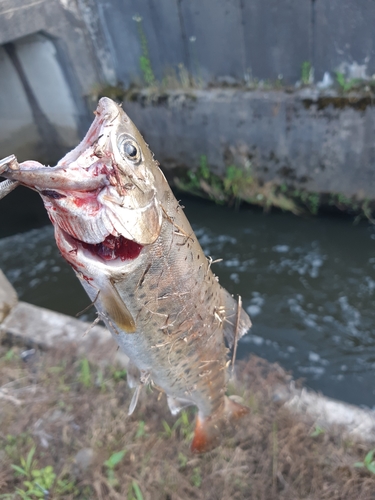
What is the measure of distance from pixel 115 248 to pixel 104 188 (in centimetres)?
23

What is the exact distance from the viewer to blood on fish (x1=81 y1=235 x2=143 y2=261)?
4.39 ft

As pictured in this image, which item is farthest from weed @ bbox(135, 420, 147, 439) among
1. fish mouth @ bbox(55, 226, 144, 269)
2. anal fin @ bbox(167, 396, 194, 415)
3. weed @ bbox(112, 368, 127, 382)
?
fish mouth @ bbox(55, 226, 144, 269)

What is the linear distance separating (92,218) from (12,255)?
19.6 feet

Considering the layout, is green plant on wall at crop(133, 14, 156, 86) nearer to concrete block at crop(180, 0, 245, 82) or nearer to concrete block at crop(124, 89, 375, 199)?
concrete block at crop(124, 89, 375, 199)

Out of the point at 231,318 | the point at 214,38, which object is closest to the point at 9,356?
the point at 231,318

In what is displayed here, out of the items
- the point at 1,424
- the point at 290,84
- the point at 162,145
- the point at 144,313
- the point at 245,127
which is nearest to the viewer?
the point at 144,313

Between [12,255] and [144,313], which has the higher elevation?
[144,313]

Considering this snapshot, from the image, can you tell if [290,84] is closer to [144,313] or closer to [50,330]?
[50,330]

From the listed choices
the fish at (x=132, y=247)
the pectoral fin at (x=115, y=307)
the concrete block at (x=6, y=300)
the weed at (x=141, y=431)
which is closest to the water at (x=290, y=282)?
the concrete block at (x=6, y=300)

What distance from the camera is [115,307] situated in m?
1.37

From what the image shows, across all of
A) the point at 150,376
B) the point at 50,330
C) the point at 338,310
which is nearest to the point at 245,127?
the point at 338,310

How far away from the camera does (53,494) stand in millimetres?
2555

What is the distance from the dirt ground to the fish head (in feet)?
6.83

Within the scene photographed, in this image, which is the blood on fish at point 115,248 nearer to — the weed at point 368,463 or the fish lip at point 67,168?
the fish lip at point 67,168
